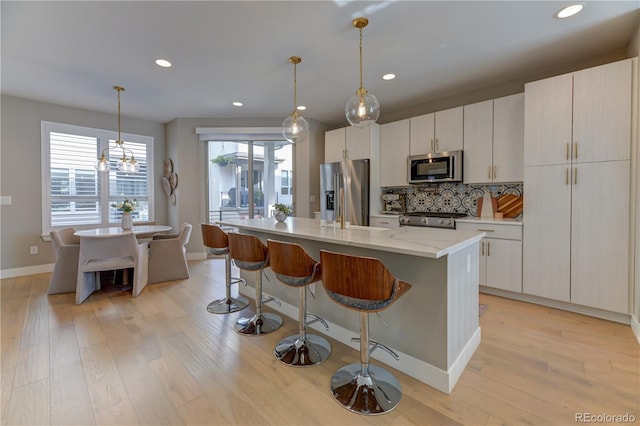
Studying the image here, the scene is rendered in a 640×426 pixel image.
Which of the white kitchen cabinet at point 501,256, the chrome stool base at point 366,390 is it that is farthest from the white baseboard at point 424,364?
the white kitchen cabinet at point 501,256

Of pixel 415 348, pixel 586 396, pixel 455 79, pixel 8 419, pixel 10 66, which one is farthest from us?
pixel 455 79

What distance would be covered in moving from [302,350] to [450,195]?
3129 millimetres

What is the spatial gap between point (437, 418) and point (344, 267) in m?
0.95

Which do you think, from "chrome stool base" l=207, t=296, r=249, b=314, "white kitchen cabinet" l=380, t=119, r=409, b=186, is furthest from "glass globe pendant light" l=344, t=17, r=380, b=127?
"chrome stool base" l=207, t=296, r=249, b=314

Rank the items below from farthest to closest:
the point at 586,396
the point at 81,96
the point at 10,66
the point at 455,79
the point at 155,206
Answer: the point at 155,206 → the point at 81,96 → the point at 455,79 → the point at 10,66 → the point at 586,396

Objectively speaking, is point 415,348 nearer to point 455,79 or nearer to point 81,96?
point 455,79

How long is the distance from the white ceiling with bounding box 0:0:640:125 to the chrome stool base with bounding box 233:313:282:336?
2.61 m

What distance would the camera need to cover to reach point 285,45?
2652 mm

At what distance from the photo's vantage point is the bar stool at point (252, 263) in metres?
2.30

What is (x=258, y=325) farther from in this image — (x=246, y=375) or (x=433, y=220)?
(x=433, y=220)

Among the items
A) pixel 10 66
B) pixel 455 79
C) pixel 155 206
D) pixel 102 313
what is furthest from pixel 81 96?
pixel 455 79

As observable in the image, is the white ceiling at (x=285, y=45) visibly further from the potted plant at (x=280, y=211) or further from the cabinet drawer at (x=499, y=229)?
the cabinet drawer at (x=499, y=229)

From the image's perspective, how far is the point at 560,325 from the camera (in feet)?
8.30

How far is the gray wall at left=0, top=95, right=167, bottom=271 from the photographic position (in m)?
4.05
